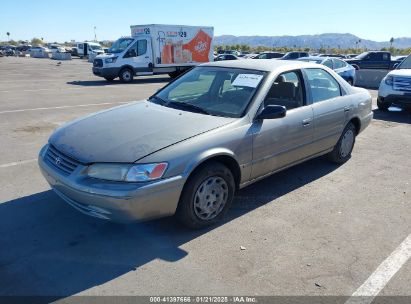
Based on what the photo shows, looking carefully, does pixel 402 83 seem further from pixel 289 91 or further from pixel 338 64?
pixel 289 91

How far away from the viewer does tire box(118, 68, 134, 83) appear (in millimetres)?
19219

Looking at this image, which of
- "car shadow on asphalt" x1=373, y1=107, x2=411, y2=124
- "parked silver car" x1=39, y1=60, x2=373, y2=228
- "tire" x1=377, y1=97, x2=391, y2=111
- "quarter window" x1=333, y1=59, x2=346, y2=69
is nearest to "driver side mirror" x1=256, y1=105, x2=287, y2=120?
"parked silver car" x1=39, y1=60, x2=373, y2=228

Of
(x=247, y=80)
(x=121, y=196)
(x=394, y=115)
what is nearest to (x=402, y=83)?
(x=394, y=115)

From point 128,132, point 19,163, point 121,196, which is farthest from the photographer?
point 19,163

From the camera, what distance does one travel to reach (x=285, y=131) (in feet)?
14.0

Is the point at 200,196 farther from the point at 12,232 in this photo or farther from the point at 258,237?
the point at 12,232

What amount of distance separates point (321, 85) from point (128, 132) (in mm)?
2880

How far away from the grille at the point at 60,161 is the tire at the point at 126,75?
16173mm

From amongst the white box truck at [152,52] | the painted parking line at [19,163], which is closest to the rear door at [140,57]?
the white box truck at [152,52]

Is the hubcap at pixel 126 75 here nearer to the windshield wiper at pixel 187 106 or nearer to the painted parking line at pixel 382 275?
the windshield wiper at pixel 187 106

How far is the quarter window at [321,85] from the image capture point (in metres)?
4.86

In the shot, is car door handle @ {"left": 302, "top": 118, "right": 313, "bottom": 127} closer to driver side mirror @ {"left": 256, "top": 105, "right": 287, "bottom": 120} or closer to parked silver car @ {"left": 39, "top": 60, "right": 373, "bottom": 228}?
parked silver car @ {"left": 39, "top": 60, "right": 373, "bottom": 228}

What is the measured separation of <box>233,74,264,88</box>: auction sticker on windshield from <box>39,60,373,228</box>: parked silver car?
0.01 metres

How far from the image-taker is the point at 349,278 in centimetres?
301
